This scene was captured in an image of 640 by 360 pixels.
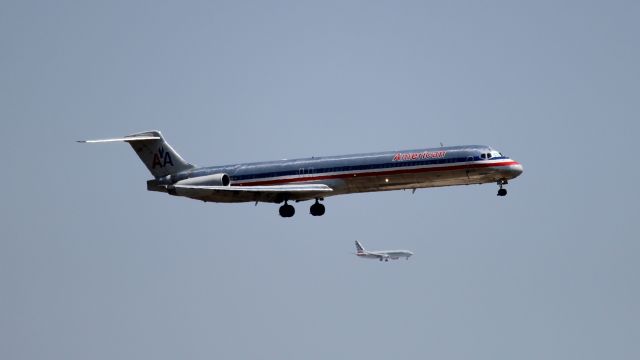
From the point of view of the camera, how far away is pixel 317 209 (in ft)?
247

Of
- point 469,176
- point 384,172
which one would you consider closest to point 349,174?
point 384,172

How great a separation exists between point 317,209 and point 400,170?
7410mm

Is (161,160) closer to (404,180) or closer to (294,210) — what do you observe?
(294,210)

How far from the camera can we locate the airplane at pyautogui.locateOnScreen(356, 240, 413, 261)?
152 meters

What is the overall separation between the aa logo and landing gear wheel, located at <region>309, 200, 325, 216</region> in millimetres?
9471

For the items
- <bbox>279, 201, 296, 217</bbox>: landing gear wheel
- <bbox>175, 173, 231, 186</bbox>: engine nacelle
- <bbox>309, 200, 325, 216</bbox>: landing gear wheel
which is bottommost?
<bbox>279, 201, 296, 217</bbox>: landing gear wheel

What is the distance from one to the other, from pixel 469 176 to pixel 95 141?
21842 mm

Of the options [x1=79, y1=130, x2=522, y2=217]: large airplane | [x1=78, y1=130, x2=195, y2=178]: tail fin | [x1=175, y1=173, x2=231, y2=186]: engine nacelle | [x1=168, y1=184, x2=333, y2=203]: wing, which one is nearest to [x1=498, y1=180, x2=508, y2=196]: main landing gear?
[x1=79, y1=130, x2=522, y2=217]: large airplane

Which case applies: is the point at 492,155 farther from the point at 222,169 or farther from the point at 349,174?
the point at 222,169

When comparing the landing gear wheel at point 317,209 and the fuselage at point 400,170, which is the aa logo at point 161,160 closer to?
the fuselage at point 400,170

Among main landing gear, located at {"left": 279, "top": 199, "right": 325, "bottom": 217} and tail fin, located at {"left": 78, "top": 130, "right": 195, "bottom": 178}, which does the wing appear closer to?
main landing gear, located at {"left": 279, "top": 199, "right": 325, "bottom": 217}

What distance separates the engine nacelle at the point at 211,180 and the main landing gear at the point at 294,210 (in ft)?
11.8

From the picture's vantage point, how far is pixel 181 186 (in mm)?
74625

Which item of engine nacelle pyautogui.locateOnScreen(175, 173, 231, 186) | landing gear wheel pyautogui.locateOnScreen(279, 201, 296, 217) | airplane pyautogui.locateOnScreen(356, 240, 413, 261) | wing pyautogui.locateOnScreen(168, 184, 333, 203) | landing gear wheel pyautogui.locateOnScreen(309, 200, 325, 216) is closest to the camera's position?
wing pyautogui.locateOnScreen(168, 184, 333, 203)
